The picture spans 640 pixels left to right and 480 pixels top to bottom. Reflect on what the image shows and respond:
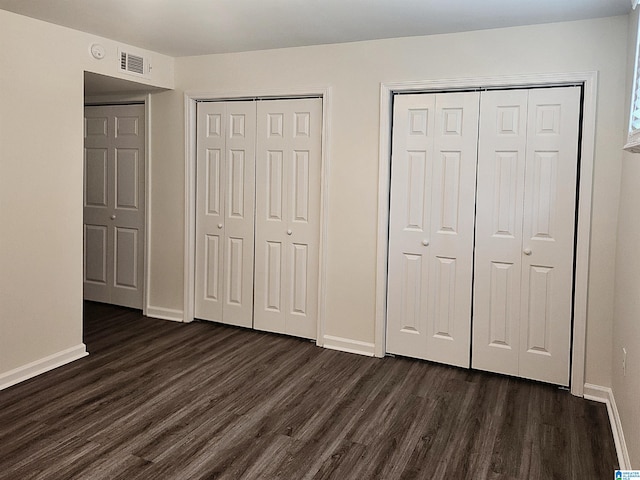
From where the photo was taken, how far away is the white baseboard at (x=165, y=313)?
4.93 metres

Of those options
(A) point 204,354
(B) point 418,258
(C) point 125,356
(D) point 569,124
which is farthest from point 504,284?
(C) point 125,356

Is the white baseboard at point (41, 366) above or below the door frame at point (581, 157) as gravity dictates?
below

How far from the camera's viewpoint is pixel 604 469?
103 inches

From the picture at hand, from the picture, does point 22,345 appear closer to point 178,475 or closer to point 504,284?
point 178,475

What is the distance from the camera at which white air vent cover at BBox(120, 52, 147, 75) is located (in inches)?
167

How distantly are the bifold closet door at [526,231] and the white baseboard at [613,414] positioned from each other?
18 centimetres

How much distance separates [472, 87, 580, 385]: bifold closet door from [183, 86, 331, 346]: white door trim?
1145 mm

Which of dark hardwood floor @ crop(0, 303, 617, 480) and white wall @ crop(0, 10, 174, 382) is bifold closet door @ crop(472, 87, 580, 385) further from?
white wall @ crop(0, 10, 174, 382)

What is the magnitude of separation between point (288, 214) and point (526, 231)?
1.82 m

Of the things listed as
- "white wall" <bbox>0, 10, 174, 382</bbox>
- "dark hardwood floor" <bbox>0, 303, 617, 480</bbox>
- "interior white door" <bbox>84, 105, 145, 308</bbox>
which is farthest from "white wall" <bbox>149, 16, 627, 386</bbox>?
"white wall" <bbox>0, 10, 174, 382</bbox>

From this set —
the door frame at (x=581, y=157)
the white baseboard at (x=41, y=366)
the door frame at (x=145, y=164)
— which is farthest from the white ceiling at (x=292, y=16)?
the white baseboard at (x=41, y=366)

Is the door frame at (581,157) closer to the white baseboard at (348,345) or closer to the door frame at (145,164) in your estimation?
the white baseboard at (348,345)

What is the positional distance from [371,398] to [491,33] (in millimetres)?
2471

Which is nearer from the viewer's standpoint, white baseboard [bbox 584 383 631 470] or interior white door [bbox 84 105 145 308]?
white baseboard [bbox 584 383 631 470]
